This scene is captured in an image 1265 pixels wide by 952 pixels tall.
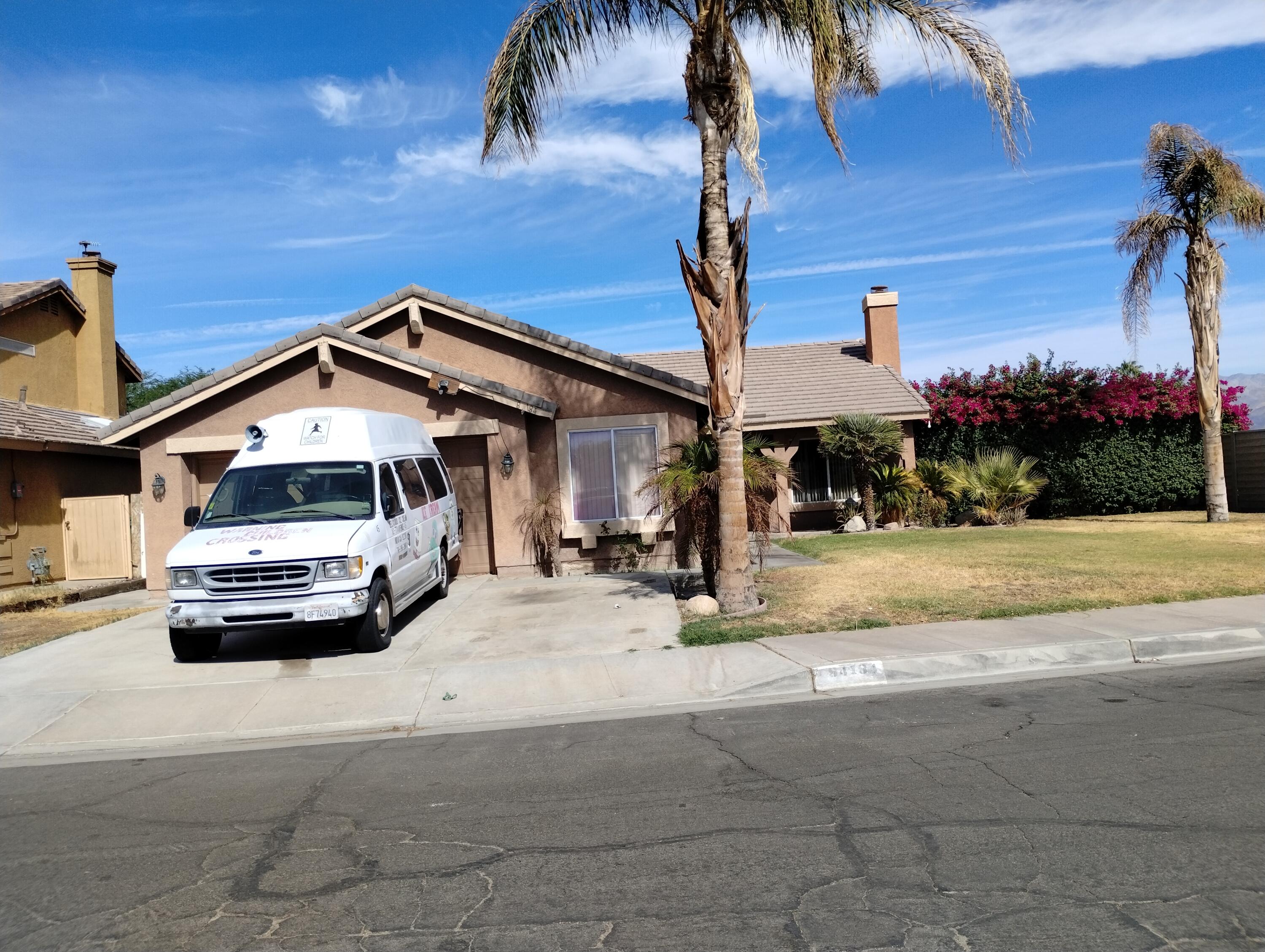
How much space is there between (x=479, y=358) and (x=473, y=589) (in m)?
4.81

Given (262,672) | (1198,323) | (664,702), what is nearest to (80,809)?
(262,672)

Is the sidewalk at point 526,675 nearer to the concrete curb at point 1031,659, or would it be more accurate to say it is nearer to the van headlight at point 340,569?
the concrete curb at point 1031,659

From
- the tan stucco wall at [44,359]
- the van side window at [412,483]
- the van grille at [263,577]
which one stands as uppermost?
the tan stucco wall at [44,359]

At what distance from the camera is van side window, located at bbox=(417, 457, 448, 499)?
42.7 feet

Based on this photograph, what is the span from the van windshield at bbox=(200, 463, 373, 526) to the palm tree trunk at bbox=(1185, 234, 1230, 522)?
56.8 feet

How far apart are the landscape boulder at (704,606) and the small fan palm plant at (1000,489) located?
12.2 meters

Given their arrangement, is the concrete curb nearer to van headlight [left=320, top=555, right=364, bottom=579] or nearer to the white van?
van headlight [left=320, top=555, right=364, bottom=579]

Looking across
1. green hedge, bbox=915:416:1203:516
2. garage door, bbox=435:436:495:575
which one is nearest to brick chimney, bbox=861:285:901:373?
green hedge, bbox=915:416:1203:516

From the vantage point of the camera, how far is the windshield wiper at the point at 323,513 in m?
10.2

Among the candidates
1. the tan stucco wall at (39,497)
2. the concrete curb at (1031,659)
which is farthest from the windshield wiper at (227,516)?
the tan stucco wall at (39,497)

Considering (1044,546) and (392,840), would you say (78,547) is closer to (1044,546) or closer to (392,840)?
(392,840)

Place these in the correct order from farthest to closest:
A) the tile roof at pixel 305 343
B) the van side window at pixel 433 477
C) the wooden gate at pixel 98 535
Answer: the wooden gate at pixel 98 535, the tile roof at pixel 305 343, the van side window at pixel 433 477

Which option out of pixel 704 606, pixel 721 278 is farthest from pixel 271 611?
pixel 721 278

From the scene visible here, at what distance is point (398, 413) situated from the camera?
50.1 feet
